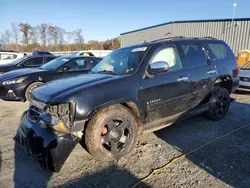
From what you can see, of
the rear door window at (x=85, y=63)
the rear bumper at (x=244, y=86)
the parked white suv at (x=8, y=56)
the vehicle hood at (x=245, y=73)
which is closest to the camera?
the rear door window at (x=85, y=63)

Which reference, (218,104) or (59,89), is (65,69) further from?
(218,104)

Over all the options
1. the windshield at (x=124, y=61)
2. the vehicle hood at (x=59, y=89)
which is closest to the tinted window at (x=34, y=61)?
the windshield at (x=124, y=61)

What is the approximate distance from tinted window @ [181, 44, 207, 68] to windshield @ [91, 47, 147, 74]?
93 centimetres

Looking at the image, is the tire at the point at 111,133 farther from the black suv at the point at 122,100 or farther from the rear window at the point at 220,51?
the rear window at the point at 220,51

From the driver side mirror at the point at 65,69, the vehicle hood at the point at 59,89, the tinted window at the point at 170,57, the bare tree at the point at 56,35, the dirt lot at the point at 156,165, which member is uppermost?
the bare tree at the point at 56,35

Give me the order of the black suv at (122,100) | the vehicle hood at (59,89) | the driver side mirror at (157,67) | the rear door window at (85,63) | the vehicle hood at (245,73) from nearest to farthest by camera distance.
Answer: the black suv at (122,100)
the vehicle hood at (59,89)
the driver side mirror at (157,67)
the rear door window at (85,63)
the vehicle hood at (245,73)

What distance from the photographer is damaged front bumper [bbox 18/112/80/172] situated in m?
2.36

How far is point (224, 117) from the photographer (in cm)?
475

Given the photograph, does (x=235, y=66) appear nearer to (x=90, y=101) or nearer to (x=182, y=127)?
(x=182, y=127)

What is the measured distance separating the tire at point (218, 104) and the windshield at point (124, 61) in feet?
6.81

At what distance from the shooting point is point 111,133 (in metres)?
2.86

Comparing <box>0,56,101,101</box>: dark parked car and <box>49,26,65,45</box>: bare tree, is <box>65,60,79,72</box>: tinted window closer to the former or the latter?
<box>0,56,101,101</box>: dark parked car

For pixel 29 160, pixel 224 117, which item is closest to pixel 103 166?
pixel 29 160

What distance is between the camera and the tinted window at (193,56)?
12.3ft
